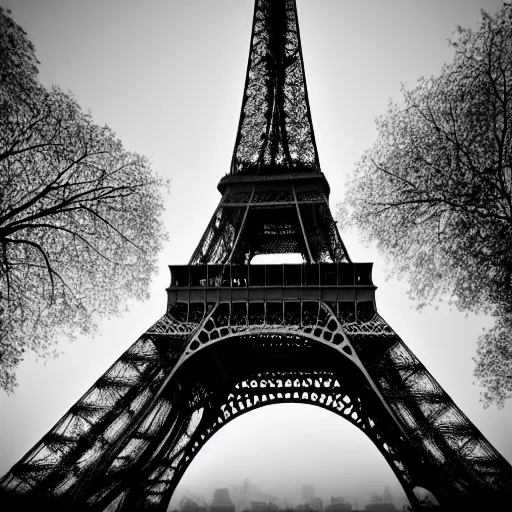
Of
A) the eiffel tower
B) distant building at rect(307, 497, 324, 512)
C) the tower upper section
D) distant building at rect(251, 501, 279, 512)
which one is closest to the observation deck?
the eiffel tower

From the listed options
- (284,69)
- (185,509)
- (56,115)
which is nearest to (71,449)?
(56,115)

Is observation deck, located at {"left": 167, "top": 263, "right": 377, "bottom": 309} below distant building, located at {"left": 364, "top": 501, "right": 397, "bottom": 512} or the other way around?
the other way around

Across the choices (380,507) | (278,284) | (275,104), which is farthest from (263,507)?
(275,104)

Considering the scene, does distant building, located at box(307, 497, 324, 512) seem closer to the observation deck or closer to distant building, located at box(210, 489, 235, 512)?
distant building, located at box(210, 489, 235, 512)

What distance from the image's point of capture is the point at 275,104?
31.4 metres

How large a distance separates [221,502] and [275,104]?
41850mm

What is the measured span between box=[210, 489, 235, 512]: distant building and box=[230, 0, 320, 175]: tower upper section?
34788 millimetres

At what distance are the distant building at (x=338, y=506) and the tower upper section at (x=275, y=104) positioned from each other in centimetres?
3186

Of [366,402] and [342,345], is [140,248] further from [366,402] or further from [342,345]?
[366,402]

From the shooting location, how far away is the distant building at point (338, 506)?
156ft

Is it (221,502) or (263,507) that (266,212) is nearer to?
(263,507)

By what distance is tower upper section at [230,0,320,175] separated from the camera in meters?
30.1

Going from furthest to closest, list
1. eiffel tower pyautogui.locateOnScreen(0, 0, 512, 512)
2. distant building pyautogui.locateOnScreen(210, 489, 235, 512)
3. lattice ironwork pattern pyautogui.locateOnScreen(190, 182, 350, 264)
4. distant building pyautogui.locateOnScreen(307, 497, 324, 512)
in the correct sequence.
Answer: distant building pyautogui.locateOnScreen(210, 489, 235, 512), distant building pyautogui.locateOnScreen(307, 497, 324, 512), lattice ironwork pattern pyautogui.locateOnScreen(190, 182, 350, 264), eiffel tower pyautogui.locateOnScreen(0, 0, 512, 512)

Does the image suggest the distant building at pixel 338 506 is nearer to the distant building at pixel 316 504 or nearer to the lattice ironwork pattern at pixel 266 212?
the distant building at pixel 316 504
